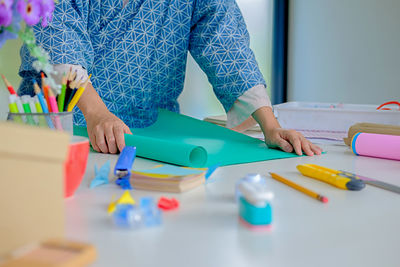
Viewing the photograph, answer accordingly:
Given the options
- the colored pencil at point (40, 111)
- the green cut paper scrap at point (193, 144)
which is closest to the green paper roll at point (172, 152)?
the green cut paper scrap at point (193, 144)

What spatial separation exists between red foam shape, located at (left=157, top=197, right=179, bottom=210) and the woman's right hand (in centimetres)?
32

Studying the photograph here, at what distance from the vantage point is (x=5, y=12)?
1.28 feet

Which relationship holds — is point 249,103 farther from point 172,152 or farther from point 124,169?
point 124,169

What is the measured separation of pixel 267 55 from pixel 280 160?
1.34 m

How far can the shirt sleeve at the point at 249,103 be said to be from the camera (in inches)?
43.0

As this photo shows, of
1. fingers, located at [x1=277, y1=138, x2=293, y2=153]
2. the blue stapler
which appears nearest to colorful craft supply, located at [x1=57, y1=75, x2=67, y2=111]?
the blue stapler

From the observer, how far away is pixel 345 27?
1827 mm

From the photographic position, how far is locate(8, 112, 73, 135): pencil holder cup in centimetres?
59

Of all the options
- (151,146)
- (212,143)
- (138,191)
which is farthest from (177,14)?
(138,191)

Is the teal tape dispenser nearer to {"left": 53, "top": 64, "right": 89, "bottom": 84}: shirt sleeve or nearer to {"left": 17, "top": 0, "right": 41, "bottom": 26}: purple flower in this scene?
{"left": 17, "top": 0, "right": 41, "bottom": 26}: purple flower

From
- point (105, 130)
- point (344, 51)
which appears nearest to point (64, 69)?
point (105, 130)

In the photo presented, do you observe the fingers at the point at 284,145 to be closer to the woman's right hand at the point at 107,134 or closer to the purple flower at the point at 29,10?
the woman's right hand at the point at 107,134

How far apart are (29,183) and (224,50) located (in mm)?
875

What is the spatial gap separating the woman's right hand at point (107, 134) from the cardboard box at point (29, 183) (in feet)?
1.48
